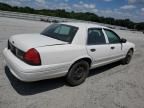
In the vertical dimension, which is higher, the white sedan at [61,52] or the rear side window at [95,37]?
the rear side window at [95,37]

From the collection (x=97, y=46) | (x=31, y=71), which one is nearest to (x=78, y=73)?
(x=97, y=46)

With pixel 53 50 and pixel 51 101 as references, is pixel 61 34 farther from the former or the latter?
pixel 51 101

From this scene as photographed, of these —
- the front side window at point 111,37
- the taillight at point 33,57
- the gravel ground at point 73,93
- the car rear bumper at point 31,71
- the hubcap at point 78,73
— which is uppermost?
the front side window at point 111,37

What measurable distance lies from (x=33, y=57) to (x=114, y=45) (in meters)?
3.09

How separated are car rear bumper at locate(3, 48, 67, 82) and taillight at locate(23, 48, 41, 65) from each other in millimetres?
100

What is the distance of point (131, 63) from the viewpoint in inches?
300

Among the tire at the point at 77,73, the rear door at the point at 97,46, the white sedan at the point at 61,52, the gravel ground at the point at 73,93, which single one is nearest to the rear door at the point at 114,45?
the white sedan at the point at 61,52

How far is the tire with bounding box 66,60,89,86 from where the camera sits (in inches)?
176

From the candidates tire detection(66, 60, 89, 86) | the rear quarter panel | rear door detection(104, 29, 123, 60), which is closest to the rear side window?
rear door detection(104, 29, 123, 60)

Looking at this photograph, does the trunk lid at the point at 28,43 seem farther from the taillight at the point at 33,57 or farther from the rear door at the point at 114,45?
the rear door at the point at 114,45

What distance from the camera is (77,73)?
15.4ft

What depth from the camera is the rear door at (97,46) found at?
189 inches

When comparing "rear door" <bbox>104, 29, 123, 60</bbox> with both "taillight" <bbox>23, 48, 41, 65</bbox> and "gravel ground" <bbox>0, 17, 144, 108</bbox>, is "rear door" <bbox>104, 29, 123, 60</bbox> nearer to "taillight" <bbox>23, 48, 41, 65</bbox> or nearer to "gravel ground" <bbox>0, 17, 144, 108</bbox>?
"gravel ground" <bbox>0, 17, 144, 108</bbox>

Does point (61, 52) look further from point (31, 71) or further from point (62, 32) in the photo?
point (62, 32)
